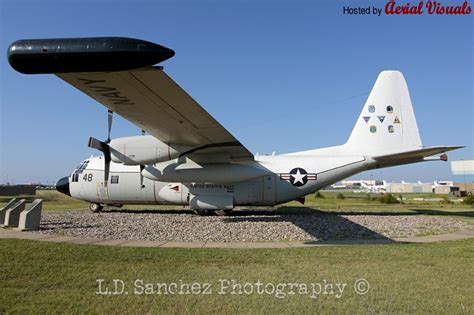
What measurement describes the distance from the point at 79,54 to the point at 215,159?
11574 mm

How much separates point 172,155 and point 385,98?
464 inches

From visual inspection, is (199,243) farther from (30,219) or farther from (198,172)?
(30,219)

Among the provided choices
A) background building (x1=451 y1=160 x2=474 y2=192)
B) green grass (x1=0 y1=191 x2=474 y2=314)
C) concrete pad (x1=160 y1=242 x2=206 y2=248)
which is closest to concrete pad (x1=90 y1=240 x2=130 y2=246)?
green grass (x1=0 y1=191 x2=474 y2=314)

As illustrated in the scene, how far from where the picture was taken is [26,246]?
948 centimetres

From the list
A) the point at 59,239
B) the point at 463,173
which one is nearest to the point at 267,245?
the point at 59,239

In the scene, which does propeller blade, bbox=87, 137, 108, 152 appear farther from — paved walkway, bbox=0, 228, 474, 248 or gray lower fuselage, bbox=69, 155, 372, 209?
paved walkway, bbox=0, 228, 474, 248

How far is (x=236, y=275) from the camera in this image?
23.1 feet

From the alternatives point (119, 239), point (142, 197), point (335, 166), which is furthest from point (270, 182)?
point (119, 239)

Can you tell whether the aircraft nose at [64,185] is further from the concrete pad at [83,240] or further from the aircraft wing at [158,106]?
the concrete pad at [83,240]

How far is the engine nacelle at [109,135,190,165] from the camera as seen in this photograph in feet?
51.5

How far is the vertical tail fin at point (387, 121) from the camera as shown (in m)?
19.1

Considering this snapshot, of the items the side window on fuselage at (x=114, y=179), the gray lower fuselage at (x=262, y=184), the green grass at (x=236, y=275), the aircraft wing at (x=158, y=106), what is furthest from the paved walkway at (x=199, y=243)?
the side window on fuselage at (x=114, y=179)

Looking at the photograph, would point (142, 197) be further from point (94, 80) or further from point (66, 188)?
point (94, 80)

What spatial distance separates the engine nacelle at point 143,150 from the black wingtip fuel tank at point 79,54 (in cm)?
936
